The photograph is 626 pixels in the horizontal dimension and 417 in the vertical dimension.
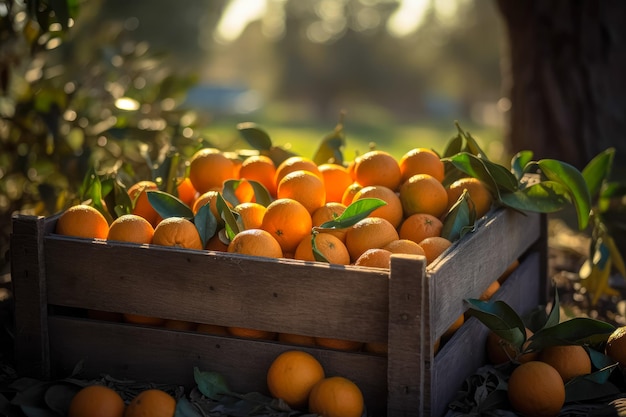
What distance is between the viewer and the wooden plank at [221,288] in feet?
5.49

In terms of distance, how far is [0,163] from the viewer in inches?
128

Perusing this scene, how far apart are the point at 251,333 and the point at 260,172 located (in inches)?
23.5

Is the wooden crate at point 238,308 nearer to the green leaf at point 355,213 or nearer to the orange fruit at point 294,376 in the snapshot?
the orange fruit at point 294,376

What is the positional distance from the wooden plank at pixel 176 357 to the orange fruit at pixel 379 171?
61 centimetres

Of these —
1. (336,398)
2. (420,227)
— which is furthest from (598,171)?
(336,398)

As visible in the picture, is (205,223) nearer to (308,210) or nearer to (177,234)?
(177,234)

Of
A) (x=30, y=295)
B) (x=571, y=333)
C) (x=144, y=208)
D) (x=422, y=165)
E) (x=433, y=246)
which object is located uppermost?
(x=422, y=165)

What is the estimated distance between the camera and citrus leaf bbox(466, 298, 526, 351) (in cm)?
178

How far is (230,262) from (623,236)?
5.84 feet

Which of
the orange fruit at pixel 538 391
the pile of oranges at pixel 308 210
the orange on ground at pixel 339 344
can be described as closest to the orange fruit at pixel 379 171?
the pile of oranges at pixel 308 210

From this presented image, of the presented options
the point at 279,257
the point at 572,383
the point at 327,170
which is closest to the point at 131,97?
the point at 327,170

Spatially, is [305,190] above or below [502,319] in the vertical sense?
above

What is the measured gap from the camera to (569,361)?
1.86 meters

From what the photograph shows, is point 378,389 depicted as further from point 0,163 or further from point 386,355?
point 0,163
